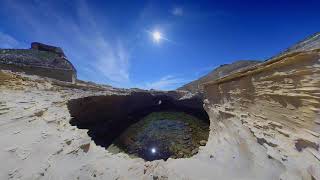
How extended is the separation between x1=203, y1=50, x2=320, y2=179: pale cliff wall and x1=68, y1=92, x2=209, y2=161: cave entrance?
6.25 metres

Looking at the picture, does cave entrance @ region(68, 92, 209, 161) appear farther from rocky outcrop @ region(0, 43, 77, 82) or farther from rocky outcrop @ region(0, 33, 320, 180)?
rocky outcrop @ region(0, 43, 77, 82)

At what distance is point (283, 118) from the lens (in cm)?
659

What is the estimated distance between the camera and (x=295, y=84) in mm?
6125

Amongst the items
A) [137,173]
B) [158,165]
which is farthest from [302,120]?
[137,173]

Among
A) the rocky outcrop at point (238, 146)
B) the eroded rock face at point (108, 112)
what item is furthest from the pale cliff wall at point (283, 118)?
the eroded rock face at point (108, 112)

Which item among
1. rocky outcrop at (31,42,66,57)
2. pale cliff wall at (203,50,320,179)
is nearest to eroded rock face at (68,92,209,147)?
pale cliff wall at (203,50,320,179)

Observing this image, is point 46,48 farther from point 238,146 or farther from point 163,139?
point 238,146

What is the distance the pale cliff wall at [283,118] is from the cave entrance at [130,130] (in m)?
6.25

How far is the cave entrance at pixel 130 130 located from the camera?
1488 centimetres

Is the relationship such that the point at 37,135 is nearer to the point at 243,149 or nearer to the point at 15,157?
the point at 15,157

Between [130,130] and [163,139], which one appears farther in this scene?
[130,130]

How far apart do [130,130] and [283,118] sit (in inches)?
632

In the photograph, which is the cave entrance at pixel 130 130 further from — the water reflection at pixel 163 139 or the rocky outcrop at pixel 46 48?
the rocky outcrop at pixel 46 48

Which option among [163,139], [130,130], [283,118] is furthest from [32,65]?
[283,118]
